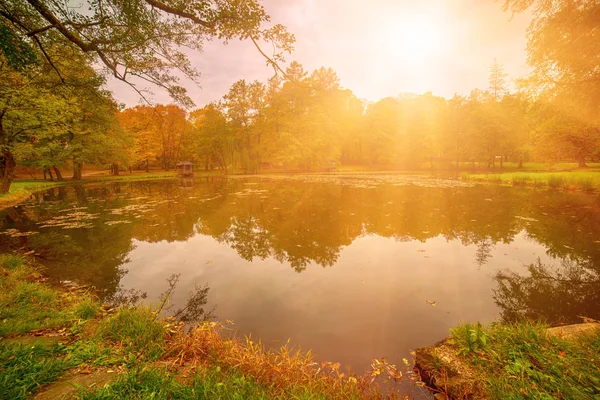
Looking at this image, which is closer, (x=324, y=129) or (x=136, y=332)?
(x=136, y=332)

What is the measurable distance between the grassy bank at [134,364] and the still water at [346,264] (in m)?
0.79

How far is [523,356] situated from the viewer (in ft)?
8.81

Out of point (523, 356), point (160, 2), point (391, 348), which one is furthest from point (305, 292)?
point (160, 2)

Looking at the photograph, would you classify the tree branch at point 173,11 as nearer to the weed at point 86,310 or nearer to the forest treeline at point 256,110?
the forest treeline at point 256,110

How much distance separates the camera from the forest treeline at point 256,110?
6.77 m

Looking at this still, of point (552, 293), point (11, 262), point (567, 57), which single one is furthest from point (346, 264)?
point (567, 57)

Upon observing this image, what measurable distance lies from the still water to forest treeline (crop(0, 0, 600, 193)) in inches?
184

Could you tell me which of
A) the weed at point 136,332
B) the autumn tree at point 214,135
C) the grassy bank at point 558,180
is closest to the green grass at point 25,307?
the weed at point 136,332

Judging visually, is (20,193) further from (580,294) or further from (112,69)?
(580,294)

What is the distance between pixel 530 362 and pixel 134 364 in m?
4.23

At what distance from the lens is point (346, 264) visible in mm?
6383

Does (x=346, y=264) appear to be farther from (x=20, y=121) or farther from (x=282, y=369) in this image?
(x=20, y=121)

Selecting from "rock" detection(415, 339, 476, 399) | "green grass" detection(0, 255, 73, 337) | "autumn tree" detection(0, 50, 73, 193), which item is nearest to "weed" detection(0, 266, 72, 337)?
"green grass" detection(0, 255, 73, 337)

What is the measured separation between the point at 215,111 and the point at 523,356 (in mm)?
48876
